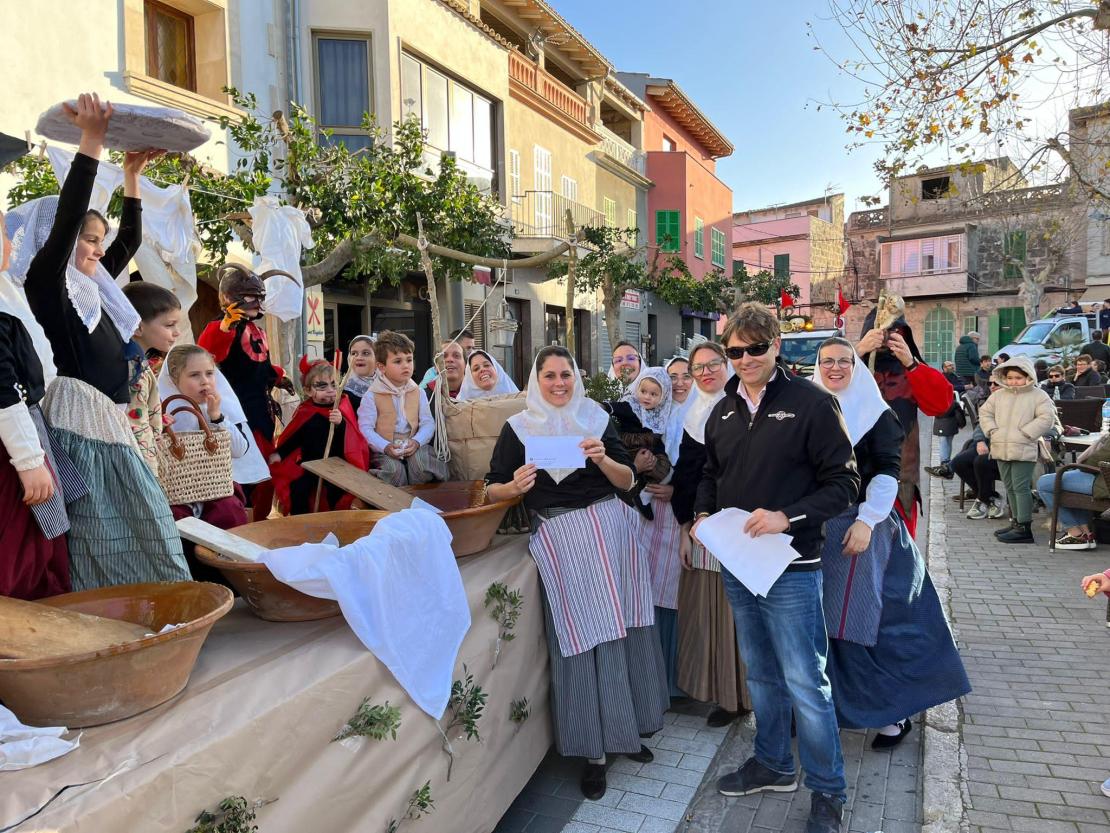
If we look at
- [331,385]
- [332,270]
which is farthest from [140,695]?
[332,270]

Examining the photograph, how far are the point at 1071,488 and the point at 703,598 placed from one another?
5.02 meters

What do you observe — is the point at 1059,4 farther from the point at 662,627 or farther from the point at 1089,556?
the point at 662,627

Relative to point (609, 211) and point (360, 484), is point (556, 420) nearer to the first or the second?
point (360, 484)

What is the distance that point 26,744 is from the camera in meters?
1.55

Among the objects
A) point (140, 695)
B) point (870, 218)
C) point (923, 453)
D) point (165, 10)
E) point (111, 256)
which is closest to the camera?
point (140, 695)

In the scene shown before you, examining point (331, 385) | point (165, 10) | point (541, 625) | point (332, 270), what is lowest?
point (541, 625)

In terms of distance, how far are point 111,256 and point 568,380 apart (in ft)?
6.03

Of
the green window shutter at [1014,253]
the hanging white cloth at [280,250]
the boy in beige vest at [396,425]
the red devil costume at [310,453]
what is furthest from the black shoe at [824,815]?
the green window shutter at [1014,253]

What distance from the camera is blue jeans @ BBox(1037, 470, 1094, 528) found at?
698 centimetres

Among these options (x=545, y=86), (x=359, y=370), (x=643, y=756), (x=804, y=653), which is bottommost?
(x=643, y=756)

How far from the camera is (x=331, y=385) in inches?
155

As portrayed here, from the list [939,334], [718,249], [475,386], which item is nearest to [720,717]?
[475,386]

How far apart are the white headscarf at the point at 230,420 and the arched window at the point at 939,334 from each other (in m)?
38.9

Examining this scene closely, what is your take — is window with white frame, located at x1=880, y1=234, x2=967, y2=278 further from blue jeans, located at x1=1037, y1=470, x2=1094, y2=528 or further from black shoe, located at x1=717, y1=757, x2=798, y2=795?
black shoe, located at x1=717, y1=757, x2=798, y2=795
